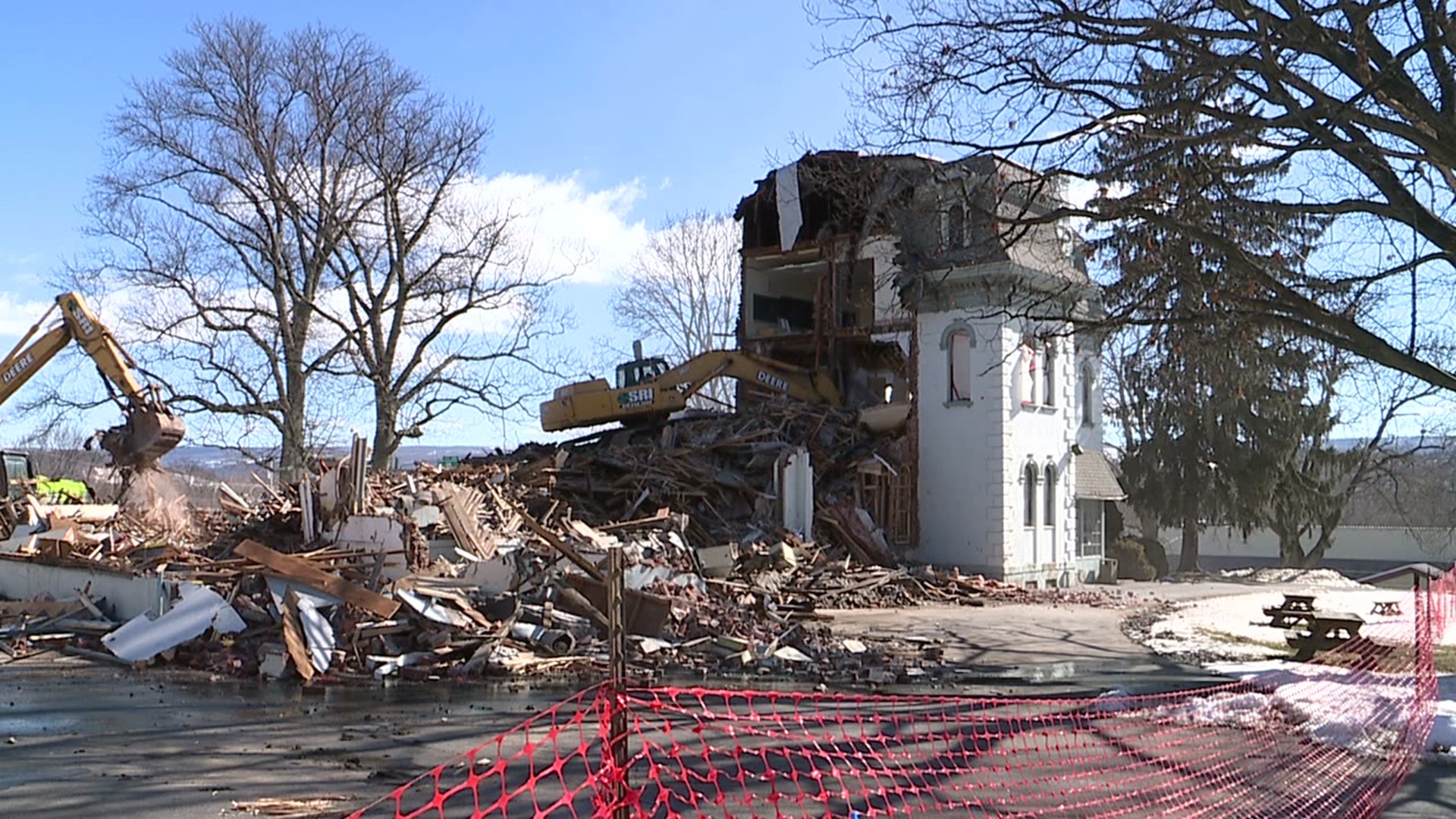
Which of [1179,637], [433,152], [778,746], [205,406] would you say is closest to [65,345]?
[205,406]

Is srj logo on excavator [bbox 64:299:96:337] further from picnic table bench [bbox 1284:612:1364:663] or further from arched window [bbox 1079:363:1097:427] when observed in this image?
arched window [bbox 1079:363:1097:427]

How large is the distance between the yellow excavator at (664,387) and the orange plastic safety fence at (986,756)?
723 inches

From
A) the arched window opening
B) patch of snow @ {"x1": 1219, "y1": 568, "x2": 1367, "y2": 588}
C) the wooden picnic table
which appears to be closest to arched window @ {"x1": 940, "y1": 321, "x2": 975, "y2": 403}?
the arched window opening

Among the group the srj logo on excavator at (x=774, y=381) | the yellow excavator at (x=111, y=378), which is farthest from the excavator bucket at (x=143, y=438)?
the srj logo on excavator at (x=774, y=381)

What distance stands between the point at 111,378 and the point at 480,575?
29.3 ft

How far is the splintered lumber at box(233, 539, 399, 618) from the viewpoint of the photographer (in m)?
15.6

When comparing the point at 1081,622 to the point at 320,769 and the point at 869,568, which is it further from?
the point at 320,769

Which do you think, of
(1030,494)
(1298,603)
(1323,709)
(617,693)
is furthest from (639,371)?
(617,693)

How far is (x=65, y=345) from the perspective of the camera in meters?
23.7

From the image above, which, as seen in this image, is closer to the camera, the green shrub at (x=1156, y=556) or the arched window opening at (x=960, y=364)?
the arched window opening at (x=960, y=364)

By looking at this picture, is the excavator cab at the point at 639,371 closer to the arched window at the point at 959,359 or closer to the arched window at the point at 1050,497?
the arched window at the point at 959,359

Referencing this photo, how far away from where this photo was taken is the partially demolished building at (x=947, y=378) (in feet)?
98.7

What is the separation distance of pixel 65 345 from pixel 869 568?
55.5 feet

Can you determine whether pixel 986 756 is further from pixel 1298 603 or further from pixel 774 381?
pixel 774 381
